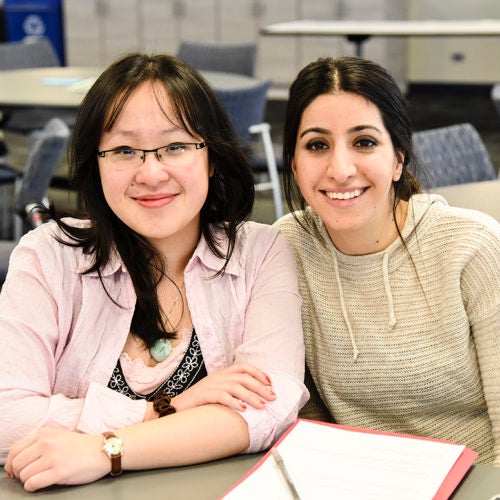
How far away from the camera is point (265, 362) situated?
1.42 meters

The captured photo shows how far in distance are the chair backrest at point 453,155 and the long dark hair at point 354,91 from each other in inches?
44.9

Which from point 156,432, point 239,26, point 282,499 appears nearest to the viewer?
point 282,499

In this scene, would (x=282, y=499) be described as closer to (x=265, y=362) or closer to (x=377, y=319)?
(x=265, y=362)

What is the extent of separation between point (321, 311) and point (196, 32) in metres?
8.58

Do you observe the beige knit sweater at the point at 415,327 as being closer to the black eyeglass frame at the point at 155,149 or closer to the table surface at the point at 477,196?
the black eyeglass frame at the point at 155,149

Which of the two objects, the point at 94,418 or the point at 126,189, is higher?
the point at 126,189

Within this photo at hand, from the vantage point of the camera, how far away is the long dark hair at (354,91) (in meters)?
1.53

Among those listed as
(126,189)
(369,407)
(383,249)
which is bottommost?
(369,407)

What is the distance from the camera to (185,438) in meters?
1.28

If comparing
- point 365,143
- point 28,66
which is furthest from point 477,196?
point 28,66

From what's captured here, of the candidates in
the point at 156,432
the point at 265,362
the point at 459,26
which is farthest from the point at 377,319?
the point at 459,26

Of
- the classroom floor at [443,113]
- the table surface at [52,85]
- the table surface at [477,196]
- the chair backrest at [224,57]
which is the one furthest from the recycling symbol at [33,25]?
the table surface at [477,196]

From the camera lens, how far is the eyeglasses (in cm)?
144

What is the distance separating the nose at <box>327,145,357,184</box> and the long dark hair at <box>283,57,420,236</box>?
0.33 ft
